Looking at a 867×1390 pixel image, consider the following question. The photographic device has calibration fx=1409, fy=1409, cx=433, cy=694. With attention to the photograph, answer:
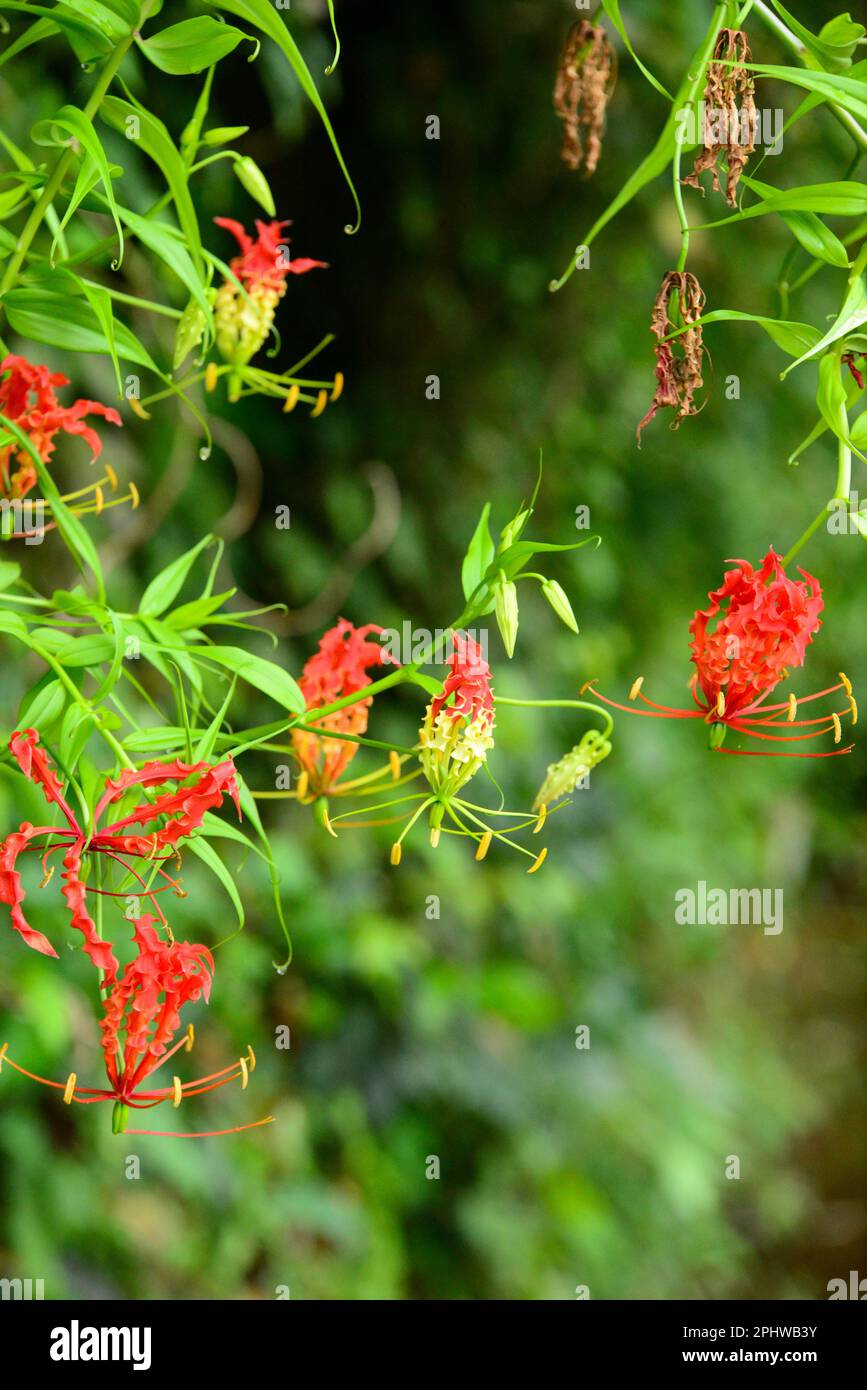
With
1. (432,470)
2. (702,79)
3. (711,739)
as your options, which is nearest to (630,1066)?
(432,470)

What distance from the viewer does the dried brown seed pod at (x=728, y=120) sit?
1.73ft

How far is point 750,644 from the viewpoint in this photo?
1.82ft

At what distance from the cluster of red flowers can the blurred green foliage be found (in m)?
0.91

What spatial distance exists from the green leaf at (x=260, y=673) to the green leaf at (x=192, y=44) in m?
0.21

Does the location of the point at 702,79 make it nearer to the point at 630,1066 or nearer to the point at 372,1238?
the point at 372,1238

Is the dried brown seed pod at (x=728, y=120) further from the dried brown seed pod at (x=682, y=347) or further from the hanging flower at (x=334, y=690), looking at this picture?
the hanging flower at (x=334, y=690)

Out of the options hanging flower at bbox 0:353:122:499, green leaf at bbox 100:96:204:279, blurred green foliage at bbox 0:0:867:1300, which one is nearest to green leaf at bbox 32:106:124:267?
green leaf at bbox 100:96:204:279

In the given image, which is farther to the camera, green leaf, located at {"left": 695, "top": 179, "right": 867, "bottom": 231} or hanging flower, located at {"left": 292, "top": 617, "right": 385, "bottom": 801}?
hanging flower, located at {"left": 292, "top": 617, "right": 385, "bottom": 801}

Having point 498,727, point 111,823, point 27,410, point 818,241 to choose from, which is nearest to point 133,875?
point 111,823

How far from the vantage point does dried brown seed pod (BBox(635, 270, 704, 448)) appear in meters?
0.53

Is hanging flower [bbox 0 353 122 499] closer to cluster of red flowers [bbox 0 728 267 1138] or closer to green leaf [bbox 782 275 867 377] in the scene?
cluster of red flowers [bbox 0 728 267 1138]

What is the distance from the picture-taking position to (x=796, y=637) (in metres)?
→ 0.55

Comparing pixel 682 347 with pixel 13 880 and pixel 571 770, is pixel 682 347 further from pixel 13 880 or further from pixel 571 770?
pixel 13 880
